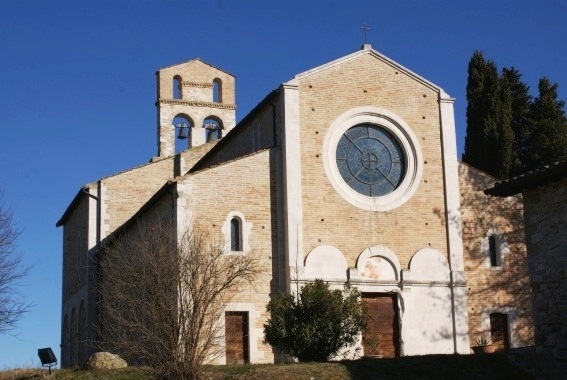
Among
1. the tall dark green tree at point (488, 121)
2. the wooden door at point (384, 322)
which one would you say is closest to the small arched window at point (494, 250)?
the wooden door at point (384, 322)

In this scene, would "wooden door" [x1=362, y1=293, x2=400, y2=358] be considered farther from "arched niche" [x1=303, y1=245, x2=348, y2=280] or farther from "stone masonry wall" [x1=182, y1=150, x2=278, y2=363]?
"stone masonry wall" [x1=182, y1=150, x2=278, y2=363]

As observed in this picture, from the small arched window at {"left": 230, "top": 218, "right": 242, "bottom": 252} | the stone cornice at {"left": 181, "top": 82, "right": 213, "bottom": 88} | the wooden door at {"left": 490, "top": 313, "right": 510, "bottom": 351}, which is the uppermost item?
the stone cornice at {"left": 181, "top": 82, "right": 213, "bottom": 88}

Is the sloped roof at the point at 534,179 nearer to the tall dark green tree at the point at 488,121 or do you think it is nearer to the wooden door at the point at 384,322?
the wooden door at the point at 384,322

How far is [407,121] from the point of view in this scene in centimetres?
3069

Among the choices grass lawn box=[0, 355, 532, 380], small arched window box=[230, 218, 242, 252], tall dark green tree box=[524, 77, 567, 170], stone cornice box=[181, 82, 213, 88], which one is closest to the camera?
grass lawn box=[0, 355, 532, 380]

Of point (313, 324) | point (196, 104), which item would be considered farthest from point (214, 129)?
point (313, 324)

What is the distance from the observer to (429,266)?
2941 cm

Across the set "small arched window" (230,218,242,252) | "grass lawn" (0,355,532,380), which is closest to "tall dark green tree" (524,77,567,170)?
"small arched window" (230,218,242,252)

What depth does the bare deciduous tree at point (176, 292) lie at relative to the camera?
21.4 m

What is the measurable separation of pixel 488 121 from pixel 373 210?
10.1m

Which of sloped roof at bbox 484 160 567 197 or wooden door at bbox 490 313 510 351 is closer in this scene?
sloped roof at bbox 484 160 567 197

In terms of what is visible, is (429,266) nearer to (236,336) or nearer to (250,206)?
(250,206)

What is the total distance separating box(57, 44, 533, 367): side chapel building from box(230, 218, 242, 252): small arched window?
43 mm

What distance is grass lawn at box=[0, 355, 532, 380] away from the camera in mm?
20328
